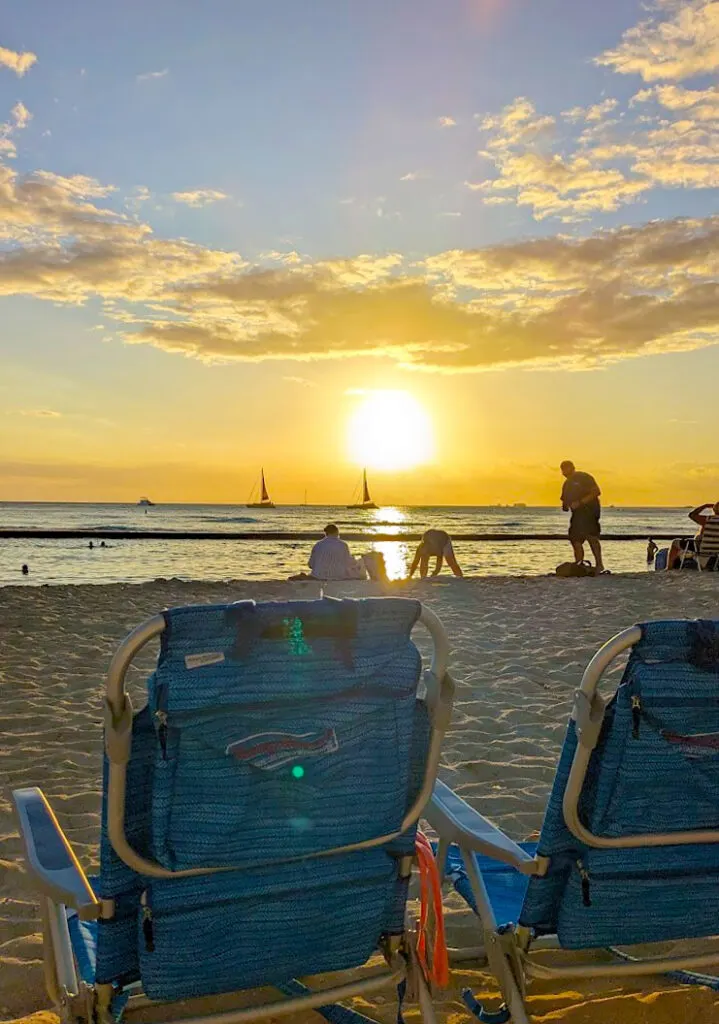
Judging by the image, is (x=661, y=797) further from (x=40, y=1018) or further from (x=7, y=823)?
(x=7, y=823)

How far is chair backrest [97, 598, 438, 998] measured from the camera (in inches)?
68.9

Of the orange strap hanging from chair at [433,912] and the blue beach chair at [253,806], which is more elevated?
the blue beach chair at [253,806]

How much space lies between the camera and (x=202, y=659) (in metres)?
1.72

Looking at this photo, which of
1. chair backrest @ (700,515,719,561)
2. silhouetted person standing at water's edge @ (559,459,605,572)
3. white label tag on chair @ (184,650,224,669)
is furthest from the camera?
chair backrest @ (700,515,719,561)

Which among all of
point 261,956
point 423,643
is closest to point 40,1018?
point 261,956

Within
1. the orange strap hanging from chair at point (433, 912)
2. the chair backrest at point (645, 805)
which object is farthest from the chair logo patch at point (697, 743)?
the orange strap hanging from chair at point (433, 912)

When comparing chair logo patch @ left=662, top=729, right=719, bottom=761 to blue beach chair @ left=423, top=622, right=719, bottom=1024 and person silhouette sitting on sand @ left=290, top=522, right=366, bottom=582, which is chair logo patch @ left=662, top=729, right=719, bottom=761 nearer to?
blue beach chair @ left=423, top=622, right=719, bottom=1024

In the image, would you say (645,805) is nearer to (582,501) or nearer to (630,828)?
(630,828)

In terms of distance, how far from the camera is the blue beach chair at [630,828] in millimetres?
1938

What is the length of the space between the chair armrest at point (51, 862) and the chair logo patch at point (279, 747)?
45 cm

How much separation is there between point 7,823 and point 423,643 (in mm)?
4850

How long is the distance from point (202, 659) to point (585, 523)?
545 inches

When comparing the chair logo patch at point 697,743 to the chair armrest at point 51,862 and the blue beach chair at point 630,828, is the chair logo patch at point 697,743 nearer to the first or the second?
the blue beach chair at point 630,828

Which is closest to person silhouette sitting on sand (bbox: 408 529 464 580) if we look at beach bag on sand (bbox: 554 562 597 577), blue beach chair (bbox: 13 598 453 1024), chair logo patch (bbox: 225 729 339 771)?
beach bag on sand (bbox: 554 562 597 577)
